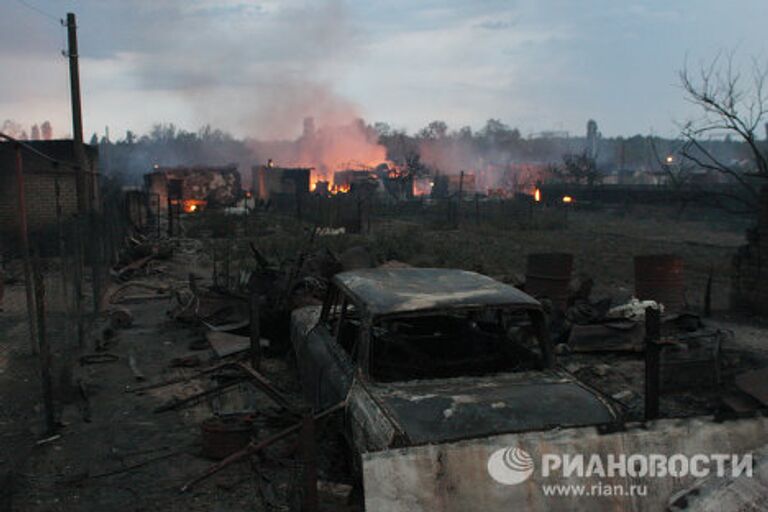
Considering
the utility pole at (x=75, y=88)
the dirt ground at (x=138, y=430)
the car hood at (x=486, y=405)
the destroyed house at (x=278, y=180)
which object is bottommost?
the dirt ground at (x=138, y=430)

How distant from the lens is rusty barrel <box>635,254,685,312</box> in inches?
393

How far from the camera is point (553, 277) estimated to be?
31.5ft

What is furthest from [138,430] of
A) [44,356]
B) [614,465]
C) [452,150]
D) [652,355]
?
[452,150]

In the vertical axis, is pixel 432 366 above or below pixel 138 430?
above

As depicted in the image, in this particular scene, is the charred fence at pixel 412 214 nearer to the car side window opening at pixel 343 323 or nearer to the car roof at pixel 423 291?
the car side window opening at pixel 343 323

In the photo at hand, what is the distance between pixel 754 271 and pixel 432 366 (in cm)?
848

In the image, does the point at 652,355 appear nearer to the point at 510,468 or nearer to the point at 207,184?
the point at 510,468

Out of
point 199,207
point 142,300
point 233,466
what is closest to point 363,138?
point 199,207

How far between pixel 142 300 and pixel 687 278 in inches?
487

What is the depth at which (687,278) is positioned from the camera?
15.4 meters

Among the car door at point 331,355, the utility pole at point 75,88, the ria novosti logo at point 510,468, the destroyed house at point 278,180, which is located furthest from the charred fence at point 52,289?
the destroyed house at point 278,180

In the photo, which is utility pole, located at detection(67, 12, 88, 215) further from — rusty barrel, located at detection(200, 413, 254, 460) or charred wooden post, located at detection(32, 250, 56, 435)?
rusty barrel, located at detection(200, 413, 254, 460)

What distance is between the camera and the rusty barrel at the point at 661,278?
32.8ft

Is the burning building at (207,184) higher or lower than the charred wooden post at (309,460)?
higher
